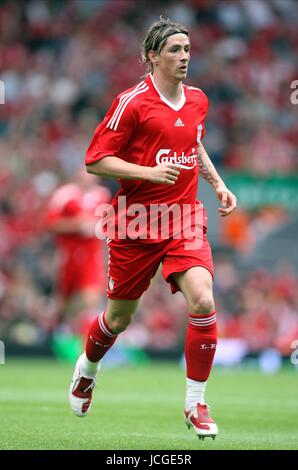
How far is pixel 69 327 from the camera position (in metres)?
13.1

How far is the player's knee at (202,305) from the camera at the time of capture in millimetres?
6359

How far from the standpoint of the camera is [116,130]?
21.6 feet

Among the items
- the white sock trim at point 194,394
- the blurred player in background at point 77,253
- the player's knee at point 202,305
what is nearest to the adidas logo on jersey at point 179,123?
the player's knee at point 202,305

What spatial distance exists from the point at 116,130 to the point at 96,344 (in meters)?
1.47

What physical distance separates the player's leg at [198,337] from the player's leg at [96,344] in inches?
24.6

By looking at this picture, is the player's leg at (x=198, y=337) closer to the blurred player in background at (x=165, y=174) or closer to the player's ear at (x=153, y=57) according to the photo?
the blurred player in background at (x=165, y=174)

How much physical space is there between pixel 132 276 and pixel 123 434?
3.11 feet

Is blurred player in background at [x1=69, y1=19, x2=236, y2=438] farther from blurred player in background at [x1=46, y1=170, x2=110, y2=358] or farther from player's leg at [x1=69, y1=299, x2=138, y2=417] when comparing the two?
blurred player in background at [x1=46, y1=170, x2=110, y2=358]

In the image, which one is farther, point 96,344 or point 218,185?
point 96,344

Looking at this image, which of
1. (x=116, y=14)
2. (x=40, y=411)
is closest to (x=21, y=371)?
(x=40, y=411)

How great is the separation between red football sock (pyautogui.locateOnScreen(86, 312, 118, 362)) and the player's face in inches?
64.0

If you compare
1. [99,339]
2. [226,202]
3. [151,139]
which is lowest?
[99,339]

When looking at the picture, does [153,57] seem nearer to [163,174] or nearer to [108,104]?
[163,174]

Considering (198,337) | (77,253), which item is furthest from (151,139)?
(77,253)
